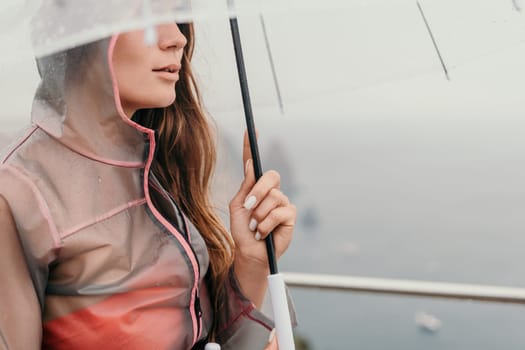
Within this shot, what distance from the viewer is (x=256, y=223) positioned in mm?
1104

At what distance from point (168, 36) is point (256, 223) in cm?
32

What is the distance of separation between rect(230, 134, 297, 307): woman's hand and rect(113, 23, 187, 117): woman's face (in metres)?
0.18

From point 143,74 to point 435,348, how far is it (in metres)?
5.66

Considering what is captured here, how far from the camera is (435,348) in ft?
20.1

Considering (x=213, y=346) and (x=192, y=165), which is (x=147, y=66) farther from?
(x=213, y=346)

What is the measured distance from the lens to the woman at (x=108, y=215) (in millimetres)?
903

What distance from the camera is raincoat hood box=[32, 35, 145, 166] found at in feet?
3.10

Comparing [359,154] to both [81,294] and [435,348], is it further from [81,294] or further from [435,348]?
[81,294]

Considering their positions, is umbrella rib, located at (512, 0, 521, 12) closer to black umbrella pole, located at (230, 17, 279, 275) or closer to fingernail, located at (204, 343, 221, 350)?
black umbrella pole, located at (230, 17, 279, 275)

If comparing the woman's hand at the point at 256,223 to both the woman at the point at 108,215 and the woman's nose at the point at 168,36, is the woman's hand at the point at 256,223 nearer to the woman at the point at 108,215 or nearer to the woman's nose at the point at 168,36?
the woman at the point at 108,215

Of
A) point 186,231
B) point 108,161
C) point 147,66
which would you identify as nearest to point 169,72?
point 147,66

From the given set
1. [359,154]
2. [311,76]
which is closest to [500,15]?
[311,76]

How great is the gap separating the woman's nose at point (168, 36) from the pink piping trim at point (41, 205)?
26 centimetres

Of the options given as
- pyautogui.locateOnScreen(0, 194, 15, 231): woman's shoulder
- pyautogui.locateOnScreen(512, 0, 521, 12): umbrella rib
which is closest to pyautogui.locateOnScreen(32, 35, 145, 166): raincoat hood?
pyautogui.locateOnScreen(0, 194, 15, 231): woman's shoulder
